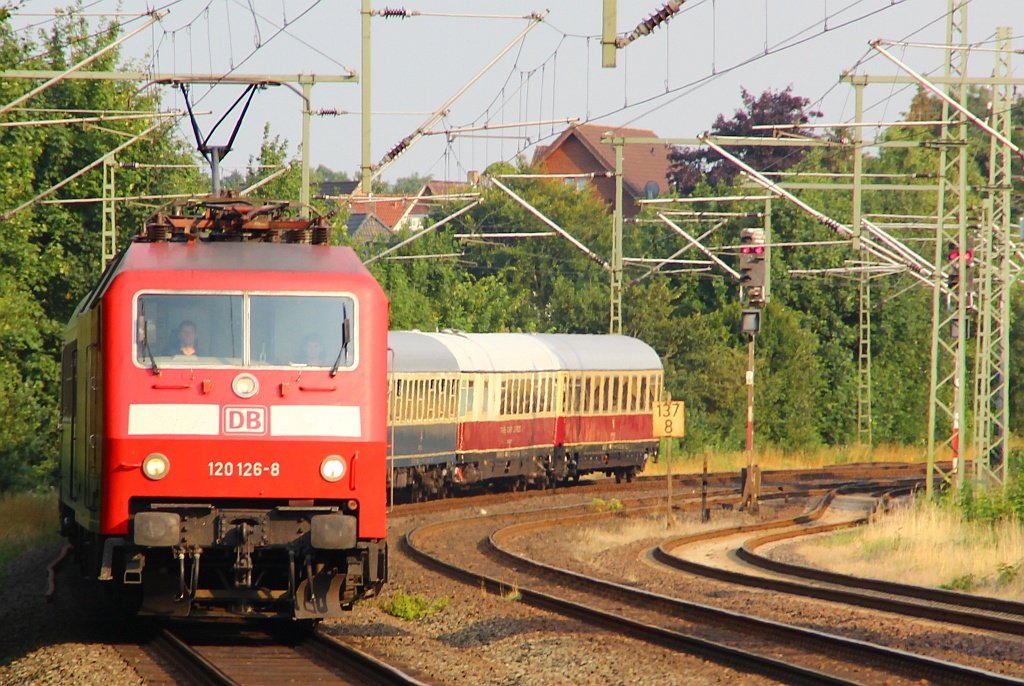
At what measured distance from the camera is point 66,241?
32.3m

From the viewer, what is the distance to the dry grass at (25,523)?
1823 cm

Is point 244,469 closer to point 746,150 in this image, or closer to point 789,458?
point 789,458

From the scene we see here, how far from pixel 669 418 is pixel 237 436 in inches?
559

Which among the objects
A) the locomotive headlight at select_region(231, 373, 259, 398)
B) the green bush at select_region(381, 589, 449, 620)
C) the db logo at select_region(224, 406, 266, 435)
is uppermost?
the locomotive headlight at select_region(231, 373, 259, 398)

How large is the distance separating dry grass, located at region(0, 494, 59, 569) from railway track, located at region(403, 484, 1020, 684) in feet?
15.6

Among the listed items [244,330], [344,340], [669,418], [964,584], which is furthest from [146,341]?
[669,418]

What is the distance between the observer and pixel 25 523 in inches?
810

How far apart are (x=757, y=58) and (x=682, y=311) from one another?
32201mm

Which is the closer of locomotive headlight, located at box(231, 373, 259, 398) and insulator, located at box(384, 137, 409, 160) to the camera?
locomotive headlight, located at box(231, 373, 259, 398)

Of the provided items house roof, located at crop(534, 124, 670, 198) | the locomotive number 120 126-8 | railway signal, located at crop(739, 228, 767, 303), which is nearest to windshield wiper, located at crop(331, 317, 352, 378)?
the locomotive number 120 126-8

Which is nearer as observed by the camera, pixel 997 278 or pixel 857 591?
pixel 857 591

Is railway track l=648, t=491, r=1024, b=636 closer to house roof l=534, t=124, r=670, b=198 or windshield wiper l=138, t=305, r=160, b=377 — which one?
windshield wiper l=138, t=305, r=160, b=377

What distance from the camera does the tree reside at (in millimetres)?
70312

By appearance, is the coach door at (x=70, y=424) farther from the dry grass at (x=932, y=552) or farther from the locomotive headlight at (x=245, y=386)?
the dry grass at (x=932, y=552)
